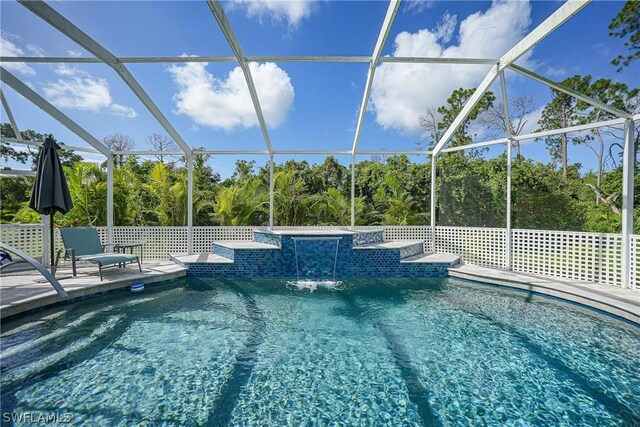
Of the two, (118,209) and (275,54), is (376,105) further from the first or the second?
(118,209)

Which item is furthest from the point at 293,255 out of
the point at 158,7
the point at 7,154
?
the point at 7,154

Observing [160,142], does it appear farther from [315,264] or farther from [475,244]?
[475,244]

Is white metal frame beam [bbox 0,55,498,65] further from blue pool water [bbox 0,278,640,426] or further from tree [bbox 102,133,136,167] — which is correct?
tree [bbox 102,133,136,167]

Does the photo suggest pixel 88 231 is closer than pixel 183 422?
No

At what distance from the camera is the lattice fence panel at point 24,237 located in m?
7.25

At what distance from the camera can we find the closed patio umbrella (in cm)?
576

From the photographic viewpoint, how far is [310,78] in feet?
32.2

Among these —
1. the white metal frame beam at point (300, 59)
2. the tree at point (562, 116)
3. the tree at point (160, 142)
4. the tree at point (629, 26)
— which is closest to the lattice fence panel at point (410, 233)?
the white metal frame beam at point (300, 59)

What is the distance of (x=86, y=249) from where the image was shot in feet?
22.7

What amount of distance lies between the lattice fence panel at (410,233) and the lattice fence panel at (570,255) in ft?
8.75

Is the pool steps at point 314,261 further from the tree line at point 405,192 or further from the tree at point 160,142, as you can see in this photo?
the tree at point 160,142

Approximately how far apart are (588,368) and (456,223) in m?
9.29

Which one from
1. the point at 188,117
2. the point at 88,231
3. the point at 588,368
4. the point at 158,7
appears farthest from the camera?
the point at 188,117

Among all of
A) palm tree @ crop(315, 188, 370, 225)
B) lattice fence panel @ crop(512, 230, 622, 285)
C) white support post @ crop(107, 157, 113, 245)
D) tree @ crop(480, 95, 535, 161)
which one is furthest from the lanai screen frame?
tree @ crop(480, 95, 535, 161)
